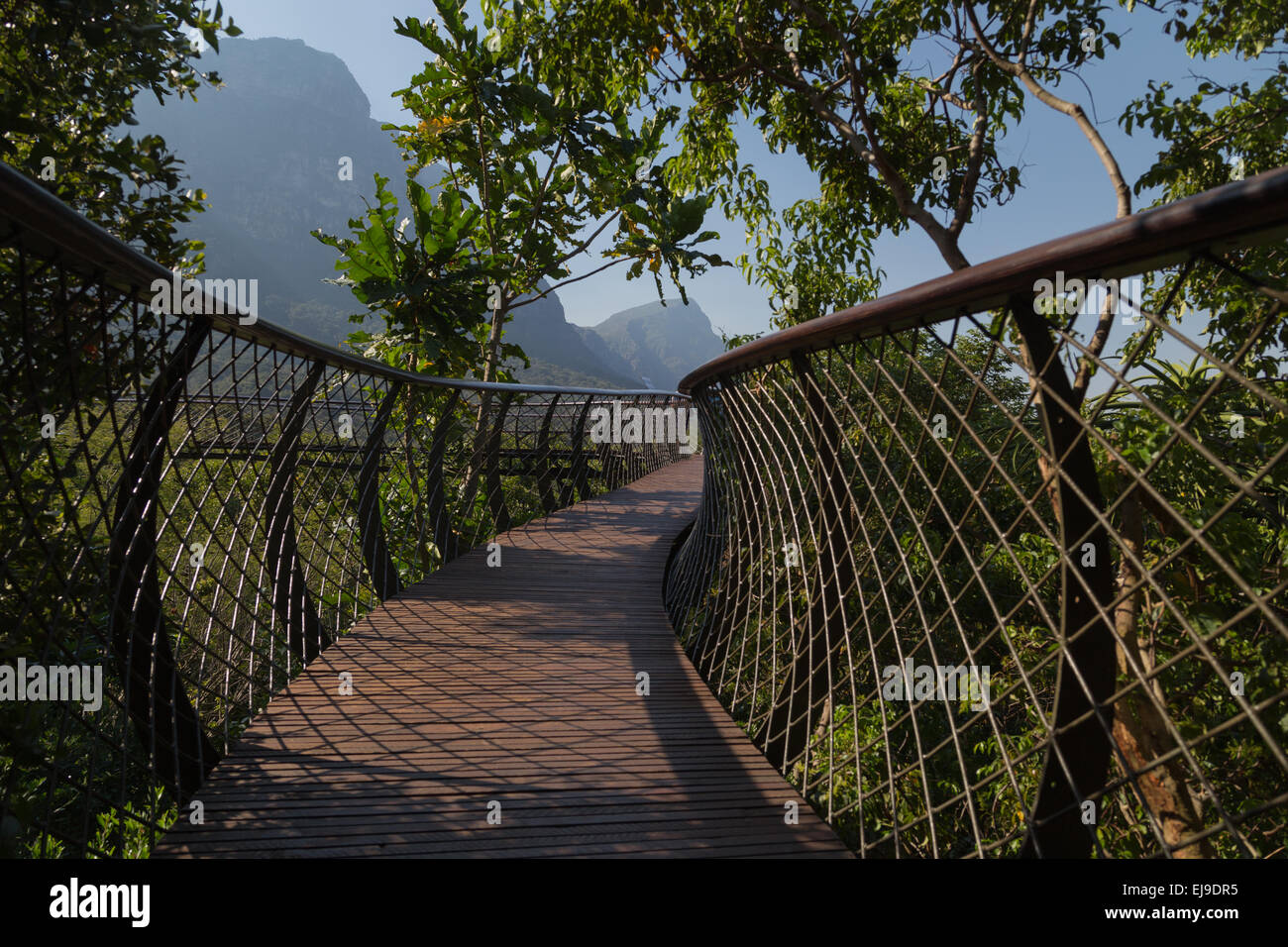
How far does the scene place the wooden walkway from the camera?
1636 mm

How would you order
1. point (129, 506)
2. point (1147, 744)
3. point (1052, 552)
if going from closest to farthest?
point (129, 506) < point (1147, 744) < point (1052, 552)

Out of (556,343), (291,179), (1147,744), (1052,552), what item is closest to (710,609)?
(1052,552)

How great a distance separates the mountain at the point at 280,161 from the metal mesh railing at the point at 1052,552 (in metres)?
74.8

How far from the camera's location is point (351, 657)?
2.72 meters

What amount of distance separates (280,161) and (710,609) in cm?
14682

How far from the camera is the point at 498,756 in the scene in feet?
6.63

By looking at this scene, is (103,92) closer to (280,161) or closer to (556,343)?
(556,343)

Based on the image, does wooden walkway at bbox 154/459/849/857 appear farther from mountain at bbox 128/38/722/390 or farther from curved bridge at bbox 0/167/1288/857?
mountain at bbox 128/38/722/390

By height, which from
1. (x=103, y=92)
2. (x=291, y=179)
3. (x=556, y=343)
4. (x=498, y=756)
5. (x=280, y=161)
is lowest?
(x=498, y=756)

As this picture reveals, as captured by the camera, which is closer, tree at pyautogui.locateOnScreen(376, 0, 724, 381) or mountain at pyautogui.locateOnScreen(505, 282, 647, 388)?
tree at pyautogui.locateOnScreen(376, 0, 724, 381)

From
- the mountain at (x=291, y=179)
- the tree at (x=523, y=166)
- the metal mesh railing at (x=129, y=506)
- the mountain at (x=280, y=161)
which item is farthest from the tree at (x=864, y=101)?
the mountain at (x=280, y=161)

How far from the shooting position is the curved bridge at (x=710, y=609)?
109 centimetres

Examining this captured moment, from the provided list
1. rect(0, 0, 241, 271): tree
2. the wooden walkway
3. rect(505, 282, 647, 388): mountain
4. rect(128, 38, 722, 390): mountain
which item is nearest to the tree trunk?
the wooden walkway

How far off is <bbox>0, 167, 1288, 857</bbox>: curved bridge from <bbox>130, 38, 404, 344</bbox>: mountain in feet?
244
